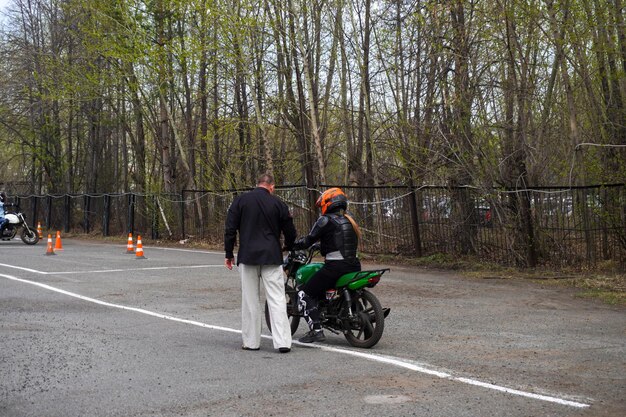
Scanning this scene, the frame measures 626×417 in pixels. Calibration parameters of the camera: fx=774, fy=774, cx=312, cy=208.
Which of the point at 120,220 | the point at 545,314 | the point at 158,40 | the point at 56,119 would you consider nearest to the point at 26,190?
the point at 56,119

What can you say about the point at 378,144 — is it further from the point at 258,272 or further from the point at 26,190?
the point at 26,190

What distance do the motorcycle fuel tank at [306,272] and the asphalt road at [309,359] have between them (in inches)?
29.7

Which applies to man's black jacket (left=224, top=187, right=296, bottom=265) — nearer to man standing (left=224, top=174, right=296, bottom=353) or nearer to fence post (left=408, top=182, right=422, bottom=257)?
man standing (left=224, top=174, right=296, bottom=353)

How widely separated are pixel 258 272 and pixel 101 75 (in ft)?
79.9

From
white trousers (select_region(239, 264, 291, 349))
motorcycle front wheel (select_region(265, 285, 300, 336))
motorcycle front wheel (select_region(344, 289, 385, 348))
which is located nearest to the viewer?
motorcycle front wheel (select_region(344, 289, 385, 348))

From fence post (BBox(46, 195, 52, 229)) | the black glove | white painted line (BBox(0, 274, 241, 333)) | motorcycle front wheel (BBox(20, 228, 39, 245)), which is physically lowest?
white painted line (BBox(0, 274, 241, 333))

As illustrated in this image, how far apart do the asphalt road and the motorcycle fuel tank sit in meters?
0.76

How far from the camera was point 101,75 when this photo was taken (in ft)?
101

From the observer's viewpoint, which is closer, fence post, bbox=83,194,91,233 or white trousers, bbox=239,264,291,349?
white trousers, bbox=239,264,291,349

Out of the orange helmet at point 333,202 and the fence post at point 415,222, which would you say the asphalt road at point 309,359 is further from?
the fence post at point 415,222

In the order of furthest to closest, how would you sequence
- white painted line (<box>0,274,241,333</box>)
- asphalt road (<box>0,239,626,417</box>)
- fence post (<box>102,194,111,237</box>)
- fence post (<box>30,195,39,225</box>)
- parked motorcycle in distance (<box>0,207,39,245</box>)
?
fence post (<box>30,195,39,225</box>) < fence post (<box>102,194,111,237</box>) < parked motorcycle in distance (<box>0,207,39,245</box>) < white painted line (<box>0,274,241,333</box>) < asphalt road (<box>0,239,626,417</box>)

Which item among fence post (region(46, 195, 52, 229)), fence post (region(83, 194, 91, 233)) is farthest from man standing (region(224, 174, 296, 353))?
fence post (region(46, 195, 52, 229))

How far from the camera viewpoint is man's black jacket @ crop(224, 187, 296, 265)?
8.25 m

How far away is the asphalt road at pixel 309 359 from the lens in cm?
591
